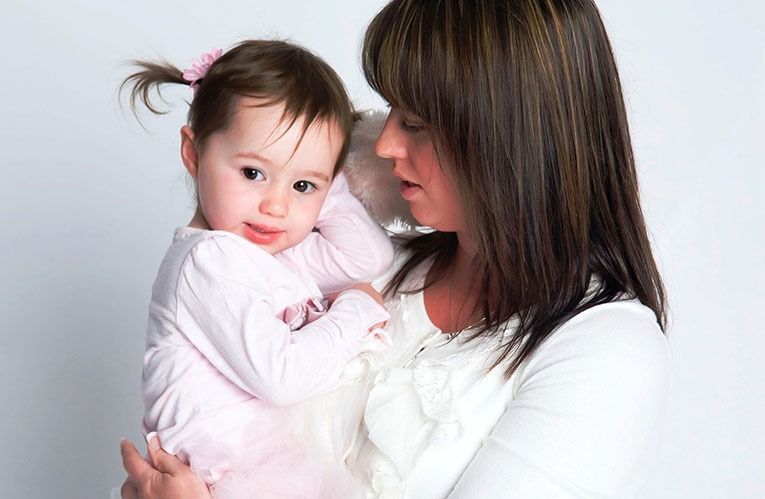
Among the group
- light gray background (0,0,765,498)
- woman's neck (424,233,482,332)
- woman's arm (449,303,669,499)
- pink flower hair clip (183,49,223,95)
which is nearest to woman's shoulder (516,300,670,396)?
woman's arm (449,303,669,499)

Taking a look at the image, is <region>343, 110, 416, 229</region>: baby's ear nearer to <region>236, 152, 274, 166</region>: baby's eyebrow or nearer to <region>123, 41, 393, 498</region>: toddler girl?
<region>123, 41, 393, 498</region>: toddler girl

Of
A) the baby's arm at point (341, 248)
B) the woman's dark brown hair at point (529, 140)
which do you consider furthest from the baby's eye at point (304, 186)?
the woman's dark brown hair at point (529, 140)

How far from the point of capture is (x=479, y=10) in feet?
5.71

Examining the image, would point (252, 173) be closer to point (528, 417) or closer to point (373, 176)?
point (373, 176)

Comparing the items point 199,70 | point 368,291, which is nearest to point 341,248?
point 368,291

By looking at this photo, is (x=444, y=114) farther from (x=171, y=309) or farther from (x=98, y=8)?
(x=98, y=8)

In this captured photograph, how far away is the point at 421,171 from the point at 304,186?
23cm

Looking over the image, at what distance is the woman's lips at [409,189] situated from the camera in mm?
1932

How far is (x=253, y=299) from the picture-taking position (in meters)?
1.80

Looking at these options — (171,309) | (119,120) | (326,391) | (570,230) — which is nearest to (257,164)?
(171,309)

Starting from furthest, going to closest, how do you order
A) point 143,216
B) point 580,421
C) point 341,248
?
point 143,216, point 341,248, point 580,421

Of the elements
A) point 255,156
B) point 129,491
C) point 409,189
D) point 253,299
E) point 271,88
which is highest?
point 271,88

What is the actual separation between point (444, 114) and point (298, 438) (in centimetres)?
63

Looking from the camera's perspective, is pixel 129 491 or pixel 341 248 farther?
pixel 341 248
